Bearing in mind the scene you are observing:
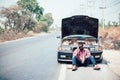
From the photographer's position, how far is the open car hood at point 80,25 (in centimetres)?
991

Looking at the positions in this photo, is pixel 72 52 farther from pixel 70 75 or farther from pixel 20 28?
pixel 20 28

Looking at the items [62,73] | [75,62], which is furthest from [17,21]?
[62,73]

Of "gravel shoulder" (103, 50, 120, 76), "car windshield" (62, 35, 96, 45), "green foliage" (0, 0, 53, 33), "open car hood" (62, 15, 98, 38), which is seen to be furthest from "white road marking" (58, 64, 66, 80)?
"green foliage" (0, 0, 53, 33)

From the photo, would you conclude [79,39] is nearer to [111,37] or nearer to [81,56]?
[81,56]

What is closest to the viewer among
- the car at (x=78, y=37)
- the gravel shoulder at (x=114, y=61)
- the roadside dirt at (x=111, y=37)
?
the roadside dirt at (x=111, y=37)

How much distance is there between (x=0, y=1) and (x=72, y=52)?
10.9ft

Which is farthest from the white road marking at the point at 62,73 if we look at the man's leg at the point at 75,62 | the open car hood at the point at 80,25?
the open car hood at the point at 80,25

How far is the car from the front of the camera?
9258 millimetres

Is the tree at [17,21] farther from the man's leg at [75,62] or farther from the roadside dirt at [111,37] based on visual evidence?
the man's leg at [75,62]

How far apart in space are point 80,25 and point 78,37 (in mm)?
982

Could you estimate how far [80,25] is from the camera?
1048 centimetres

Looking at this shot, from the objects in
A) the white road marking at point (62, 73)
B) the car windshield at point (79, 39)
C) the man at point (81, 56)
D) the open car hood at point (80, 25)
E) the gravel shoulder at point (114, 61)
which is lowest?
the white road marking at point (62, 73)

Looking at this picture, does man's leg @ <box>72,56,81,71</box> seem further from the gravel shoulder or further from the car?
the gravel shoulder

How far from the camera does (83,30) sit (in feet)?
34.4
